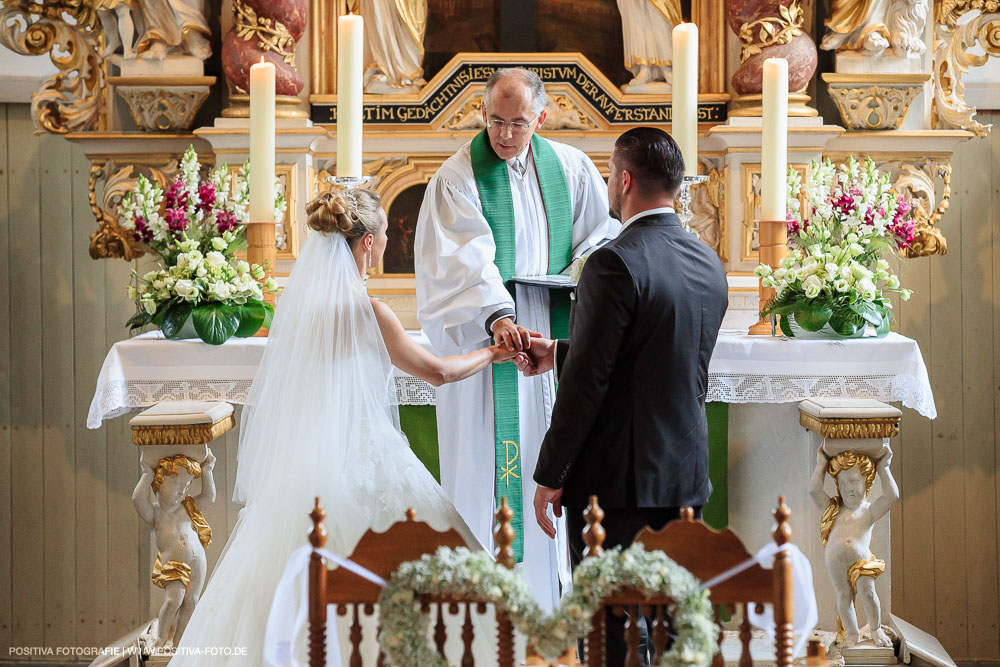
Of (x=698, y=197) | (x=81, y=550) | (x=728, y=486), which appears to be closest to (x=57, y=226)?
(x=81, y=550)

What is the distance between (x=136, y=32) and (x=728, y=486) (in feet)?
10.6

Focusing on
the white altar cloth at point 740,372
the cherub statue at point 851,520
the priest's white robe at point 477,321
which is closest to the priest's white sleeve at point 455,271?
the priest's white robe at point 477,321

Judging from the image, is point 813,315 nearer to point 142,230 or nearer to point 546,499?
point 546,499

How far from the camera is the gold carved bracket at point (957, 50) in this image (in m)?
4.86

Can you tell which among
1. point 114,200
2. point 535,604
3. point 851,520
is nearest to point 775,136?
point 851,520

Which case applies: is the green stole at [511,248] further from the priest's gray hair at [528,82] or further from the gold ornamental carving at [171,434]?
the gold ornamental carving at [171,434]

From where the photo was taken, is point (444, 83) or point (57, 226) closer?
point (444, 83)

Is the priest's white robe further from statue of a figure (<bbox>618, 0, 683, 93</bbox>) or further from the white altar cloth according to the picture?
statue of a figure (<bbox>618, 0, 683, 93</bbox>)

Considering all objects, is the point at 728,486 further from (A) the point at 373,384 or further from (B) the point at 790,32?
(B) the point at 790,32

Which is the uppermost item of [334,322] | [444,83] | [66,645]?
[444,83]

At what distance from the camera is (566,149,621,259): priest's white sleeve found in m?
3.78

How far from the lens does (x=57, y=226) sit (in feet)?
18.9

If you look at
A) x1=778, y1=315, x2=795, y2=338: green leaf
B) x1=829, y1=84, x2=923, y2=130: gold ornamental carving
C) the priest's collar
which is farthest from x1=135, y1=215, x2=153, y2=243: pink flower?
x1=829, y1=84, x2=923, y2=130: gold ornamental carving

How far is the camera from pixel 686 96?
3850mm
